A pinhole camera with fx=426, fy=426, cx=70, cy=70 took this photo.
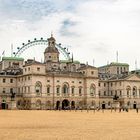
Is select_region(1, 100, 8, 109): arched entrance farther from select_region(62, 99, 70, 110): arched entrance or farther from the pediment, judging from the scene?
the pediment

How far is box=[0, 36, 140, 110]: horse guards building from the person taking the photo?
5177 inches

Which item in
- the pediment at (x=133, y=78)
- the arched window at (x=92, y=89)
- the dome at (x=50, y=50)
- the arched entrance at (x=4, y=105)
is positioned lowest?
the arched entrance at (x=4, y=105)

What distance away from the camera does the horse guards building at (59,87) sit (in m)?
132

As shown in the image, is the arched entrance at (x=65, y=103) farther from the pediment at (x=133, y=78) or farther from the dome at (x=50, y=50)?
the pediment at (x=133, y=78)

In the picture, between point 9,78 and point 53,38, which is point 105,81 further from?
point 9,78

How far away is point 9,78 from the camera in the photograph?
141875 millimetres

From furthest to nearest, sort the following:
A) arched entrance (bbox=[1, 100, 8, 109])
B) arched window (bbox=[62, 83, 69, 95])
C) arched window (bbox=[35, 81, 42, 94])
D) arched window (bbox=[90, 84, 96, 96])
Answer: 1. arched window (bbox=[90, 84, 96, 96])
2. arched window (bbox=[62, 83, 69, 95])
3. arched window (bbox=[35, 81, 42, 94])
4. arched entrance (bbox=[1, 100, 8, 109])

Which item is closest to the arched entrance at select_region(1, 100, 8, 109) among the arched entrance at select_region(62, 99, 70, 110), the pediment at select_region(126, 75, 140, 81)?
the arched entrance at select_region(62, 99, 70, 110)

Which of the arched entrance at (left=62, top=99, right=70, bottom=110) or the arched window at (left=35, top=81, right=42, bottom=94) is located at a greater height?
the arched window at (left=35, top=81, right=42, bottom=94)

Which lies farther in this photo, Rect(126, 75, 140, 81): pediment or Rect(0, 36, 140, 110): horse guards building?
Rect(126, 75, 140, 81): pediment

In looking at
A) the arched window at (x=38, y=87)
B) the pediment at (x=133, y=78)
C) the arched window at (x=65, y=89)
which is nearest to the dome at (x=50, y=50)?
the arched window at (x=65, y=89)

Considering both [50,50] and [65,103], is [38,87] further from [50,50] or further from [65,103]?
[50,50]

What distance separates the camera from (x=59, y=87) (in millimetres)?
137625

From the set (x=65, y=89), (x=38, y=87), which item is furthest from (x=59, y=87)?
(x=38, y=87)
